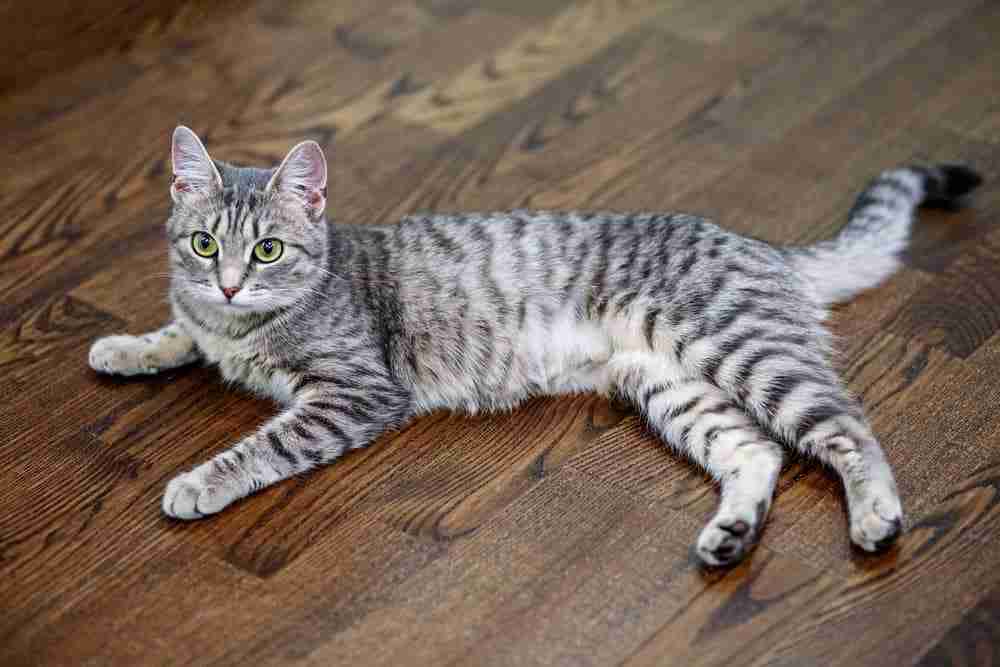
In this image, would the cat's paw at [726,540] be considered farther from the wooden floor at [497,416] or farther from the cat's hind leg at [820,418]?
the cat's hind leg at [820,418]

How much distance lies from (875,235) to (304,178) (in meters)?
1.25

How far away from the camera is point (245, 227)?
2.47 m

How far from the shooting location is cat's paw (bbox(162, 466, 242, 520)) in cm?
234

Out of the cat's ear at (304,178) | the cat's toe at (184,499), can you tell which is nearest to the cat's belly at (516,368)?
the cat's ear at (304,178)

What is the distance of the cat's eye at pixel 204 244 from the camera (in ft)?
8.16

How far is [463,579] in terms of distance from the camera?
224 cm

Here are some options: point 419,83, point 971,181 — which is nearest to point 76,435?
point 419,83

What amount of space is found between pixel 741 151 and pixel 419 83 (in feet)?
3.29

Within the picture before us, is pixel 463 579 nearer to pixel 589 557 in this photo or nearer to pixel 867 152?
pixel 589 557

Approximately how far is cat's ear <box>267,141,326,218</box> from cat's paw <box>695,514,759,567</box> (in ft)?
3.12

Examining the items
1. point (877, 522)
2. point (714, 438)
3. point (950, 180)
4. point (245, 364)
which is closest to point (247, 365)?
point (245, 364)

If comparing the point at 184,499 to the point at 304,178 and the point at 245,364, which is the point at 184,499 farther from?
the point at 304,178

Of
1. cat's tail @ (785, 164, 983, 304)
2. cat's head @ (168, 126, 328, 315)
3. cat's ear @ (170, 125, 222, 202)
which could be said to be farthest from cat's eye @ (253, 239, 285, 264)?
cat's tail @ (785, 164, 983, 304)

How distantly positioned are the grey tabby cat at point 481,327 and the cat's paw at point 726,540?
33 millimetres
